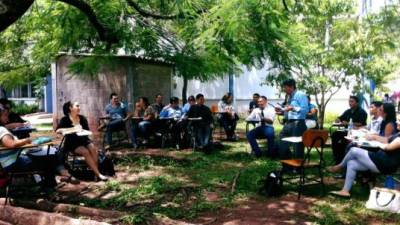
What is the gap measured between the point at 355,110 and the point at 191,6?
397 cm

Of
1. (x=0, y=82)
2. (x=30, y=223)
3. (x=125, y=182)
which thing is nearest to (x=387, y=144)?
(x=125, y=182)

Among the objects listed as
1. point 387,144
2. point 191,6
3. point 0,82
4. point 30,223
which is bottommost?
point 30,223

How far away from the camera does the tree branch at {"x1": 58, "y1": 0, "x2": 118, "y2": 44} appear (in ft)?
27.2

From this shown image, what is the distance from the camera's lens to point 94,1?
32.3ft

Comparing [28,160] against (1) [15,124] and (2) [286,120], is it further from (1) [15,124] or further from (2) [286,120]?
(2) [286,120]

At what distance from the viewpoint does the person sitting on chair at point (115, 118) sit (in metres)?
12.1

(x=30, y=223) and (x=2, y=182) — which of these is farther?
(x=2, y=182)

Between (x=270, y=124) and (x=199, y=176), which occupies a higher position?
(x=270, y=124)

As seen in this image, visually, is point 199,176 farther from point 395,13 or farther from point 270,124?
point 395,13

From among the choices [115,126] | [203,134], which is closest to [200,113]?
[203,134]

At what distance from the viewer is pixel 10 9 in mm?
5227

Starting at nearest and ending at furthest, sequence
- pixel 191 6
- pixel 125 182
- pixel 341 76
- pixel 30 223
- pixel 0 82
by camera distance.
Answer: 1. pixel 30 223
2. pixel 125 182
3. pixel 191 6
4. pixel 341 76
5. pixel 0 82

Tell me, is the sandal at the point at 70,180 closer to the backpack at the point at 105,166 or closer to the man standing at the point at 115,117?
the backpack at the point at 105,166

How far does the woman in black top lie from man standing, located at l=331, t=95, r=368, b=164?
4.35m
